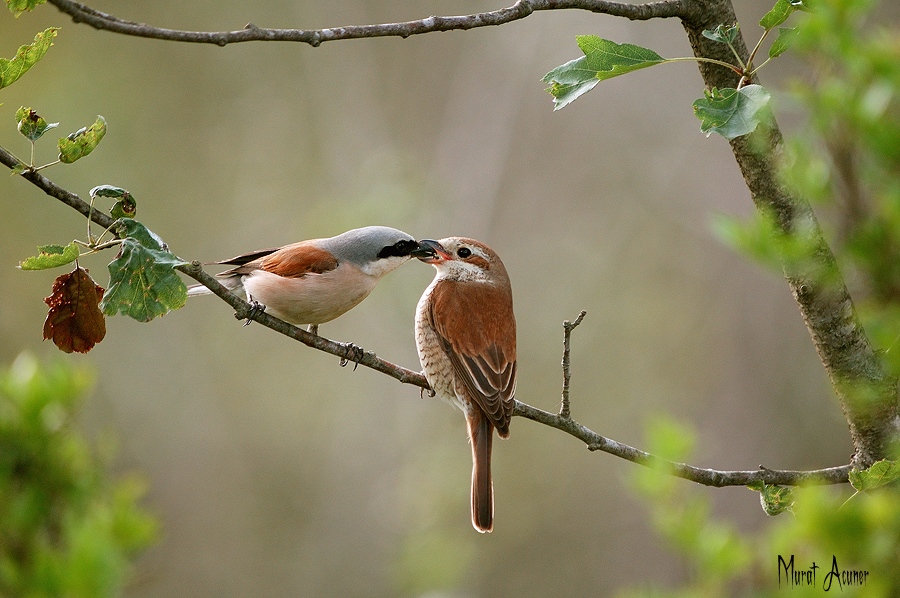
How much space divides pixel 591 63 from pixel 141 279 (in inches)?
52.3

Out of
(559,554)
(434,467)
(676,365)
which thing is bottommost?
(559,554)

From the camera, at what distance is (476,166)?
9602mm

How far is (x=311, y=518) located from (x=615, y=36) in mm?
7136

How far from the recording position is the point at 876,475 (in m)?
2.05

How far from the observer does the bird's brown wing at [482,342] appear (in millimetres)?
4180

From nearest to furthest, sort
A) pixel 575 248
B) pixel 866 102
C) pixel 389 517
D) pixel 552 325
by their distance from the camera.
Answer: pixel 866 102
pixel 389 517
pixel 552 325
pixel 575 248

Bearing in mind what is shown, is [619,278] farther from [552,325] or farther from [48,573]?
[48,573]

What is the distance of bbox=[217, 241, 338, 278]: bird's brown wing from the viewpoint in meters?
4.07

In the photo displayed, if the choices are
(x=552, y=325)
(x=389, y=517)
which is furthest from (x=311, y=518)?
(x=552, y=325)

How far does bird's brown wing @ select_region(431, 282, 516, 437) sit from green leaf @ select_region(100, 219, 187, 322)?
2.12 meters

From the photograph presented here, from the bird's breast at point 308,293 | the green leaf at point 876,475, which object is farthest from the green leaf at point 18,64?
the green leaf at point 876,475

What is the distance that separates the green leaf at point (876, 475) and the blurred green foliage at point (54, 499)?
5.49 feet

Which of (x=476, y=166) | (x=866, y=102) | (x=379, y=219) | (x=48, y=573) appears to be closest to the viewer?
(x=866, y=102)

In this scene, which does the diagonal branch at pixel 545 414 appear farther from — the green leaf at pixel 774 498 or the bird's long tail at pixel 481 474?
the bird's long tail at pixel 481 474
